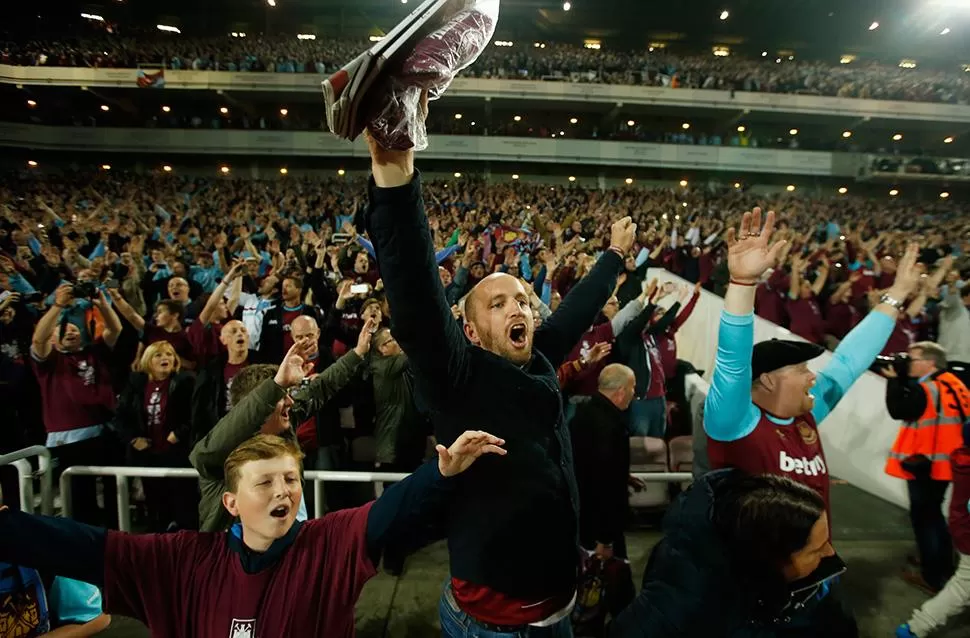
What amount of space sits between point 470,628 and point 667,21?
3834 cm

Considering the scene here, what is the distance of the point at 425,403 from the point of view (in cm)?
128

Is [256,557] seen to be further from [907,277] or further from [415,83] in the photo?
[907,277]

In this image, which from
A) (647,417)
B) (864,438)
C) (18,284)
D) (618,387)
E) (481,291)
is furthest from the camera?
(18,284)

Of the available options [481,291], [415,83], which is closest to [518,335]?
[481,291]

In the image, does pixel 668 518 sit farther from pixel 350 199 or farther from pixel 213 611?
pixel 350 199

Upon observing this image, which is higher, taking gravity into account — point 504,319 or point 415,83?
point 415,83

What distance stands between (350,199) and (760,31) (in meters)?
28.8

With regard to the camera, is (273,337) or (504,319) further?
(273,337)

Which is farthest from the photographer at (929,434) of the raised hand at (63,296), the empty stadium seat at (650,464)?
the raised hand at (63,296)

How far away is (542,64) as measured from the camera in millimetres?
25594

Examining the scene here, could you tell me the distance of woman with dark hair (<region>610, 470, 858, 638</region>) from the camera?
1.27m

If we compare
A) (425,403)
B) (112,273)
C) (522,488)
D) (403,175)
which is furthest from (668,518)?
(112,273)

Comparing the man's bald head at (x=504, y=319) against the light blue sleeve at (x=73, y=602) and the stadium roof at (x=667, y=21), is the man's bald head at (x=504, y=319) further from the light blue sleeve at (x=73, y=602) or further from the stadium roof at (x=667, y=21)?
the stadium roof at (x=667, y=21)

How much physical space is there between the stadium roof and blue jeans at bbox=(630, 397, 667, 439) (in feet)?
104
